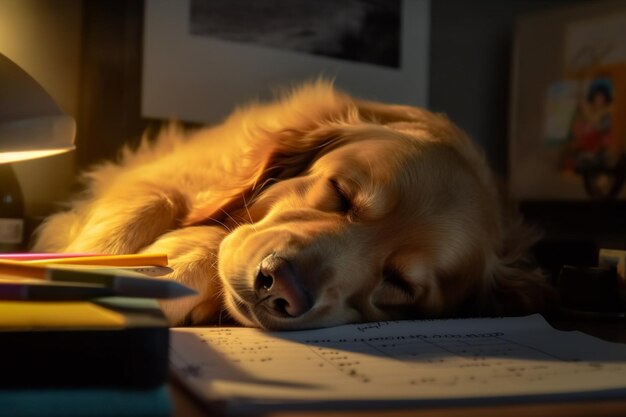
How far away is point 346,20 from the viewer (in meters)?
2.27

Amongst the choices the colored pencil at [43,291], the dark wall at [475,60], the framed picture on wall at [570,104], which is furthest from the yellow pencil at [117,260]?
the dark wall at [475,60]

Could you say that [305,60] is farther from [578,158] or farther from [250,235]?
[250,235]

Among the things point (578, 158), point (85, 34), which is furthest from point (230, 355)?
point (578, 158)

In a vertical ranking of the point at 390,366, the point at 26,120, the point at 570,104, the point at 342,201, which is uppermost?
the point at 570,104

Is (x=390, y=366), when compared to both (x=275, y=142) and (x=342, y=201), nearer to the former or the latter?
(x=342, y=201)

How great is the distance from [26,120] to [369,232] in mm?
671

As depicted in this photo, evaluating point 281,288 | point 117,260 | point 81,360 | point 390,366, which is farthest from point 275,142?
point 81,360

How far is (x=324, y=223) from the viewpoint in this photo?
49.1 inches

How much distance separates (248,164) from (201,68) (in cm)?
63

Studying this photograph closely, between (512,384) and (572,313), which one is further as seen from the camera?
(572,313)

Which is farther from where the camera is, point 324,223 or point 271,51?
point 271,51

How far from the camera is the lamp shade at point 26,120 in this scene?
1081 millimetres

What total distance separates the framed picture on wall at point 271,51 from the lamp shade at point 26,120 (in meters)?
0.81

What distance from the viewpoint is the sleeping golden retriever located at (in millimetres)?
1138
